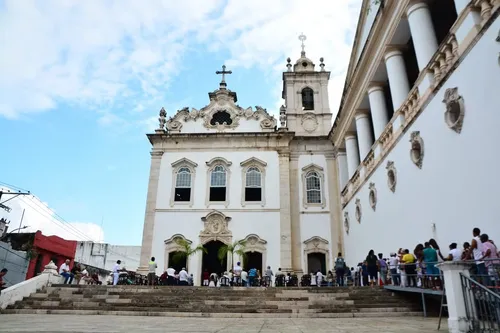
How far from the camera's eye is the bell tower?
70.7 feet

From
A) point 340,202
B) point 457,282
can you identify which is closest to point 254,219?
point 340,202

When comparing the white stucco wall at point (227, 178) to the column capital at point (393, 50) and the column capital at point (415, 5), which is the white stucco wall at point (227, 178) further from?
the column capital at point (415, 5)

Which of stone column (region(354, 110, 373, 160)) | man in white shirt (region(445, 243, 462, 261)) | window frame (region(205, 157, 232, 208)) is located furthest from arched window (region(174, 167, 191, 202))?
man in white shirt (region(445, 243, 462, 261))

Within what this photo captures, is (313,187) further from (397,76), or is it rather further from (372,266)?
(397,76)

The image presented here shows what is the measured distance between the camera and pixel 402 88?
11.8 meters

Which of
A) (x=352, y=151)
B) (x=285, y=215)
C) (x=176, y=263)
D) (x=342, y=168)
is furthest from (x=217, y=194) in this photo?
(x=352, y=151)

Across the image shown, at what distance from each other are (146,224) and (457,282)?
53.7 feet

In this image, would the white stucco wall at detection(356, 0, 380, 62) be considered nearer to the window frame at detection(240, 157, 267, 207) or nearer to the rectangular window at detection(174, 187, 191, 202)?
the window frame at detection(240, 157, 267, 207)

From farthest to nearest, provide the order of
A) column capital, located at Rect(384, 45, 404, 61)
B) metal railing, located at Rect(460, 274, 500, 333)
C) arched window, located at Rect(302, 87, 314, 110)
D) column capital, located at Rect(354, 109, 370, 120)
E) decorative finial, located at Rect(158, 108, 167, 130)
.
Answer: arched window, located at Rect(302, 87, 314, 110)
decorative finial, located at Rect(158, 108, 167, 130)
column capital, located at Rect(354, 109, 370, 120)
column capital, located at Rect(384, 45, 404, 61)
metal railing, located at Rect(460, 274, 500, 333)

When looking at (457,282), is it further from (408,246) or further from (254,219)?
(254,219)

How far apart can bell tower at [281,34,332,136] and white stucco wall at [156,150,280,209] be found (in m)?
2.70

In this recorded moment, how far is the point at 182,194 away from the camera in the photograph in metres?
20.1

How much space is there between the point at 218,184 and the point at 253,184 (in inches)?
75.3

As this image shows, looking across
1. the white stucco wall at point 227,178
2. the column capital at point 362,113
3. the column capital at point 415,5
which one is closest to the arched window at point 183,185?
the white stucco wall at point 227,178
